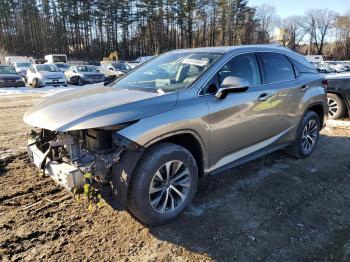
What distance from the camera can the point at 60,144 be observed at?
10.7 feet

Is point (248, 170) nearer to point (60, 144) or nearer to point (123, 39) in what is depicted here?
point (60, 144)

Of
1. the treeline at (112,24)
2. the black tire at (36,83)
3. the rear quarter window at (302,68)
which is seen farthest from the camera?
the treeline at (112,24)

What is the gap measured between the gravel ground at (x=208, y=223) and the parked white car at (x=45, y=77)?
17.0 metres

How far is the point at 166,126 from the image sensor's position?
315cm

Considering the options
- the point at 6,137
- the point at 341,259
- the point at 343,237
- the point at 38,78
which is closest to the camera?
the point at 341,259

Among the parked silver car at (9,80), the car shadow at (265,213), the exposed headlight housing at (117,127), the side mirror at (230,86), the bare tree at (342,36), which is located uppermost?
the bare tree at (342,36)

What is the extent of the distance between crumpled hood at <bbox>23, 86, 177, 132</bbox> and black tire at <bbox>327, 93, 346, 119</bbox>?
6.34 metres

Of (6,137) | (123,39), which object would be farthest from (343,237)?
(123,39)

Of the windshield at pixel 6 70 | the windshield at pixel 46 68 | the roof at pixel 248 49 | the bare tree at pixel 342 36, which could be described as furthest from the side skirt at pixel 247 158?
the bare tree at pixel 342 36

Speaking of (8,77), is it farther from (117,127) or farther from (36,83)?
(117,127)

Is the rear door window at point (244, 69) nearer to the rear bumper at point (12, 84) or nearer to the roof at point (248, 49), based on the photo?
the roof at point (248, 49)

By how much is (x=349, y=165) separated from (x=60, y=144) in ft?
14.4

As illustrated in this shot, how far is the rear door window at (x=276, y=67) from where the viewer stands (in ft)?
14.6

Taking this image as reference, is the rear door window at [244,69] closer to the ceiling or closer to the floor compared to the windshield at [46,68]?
closer to the ceiling
